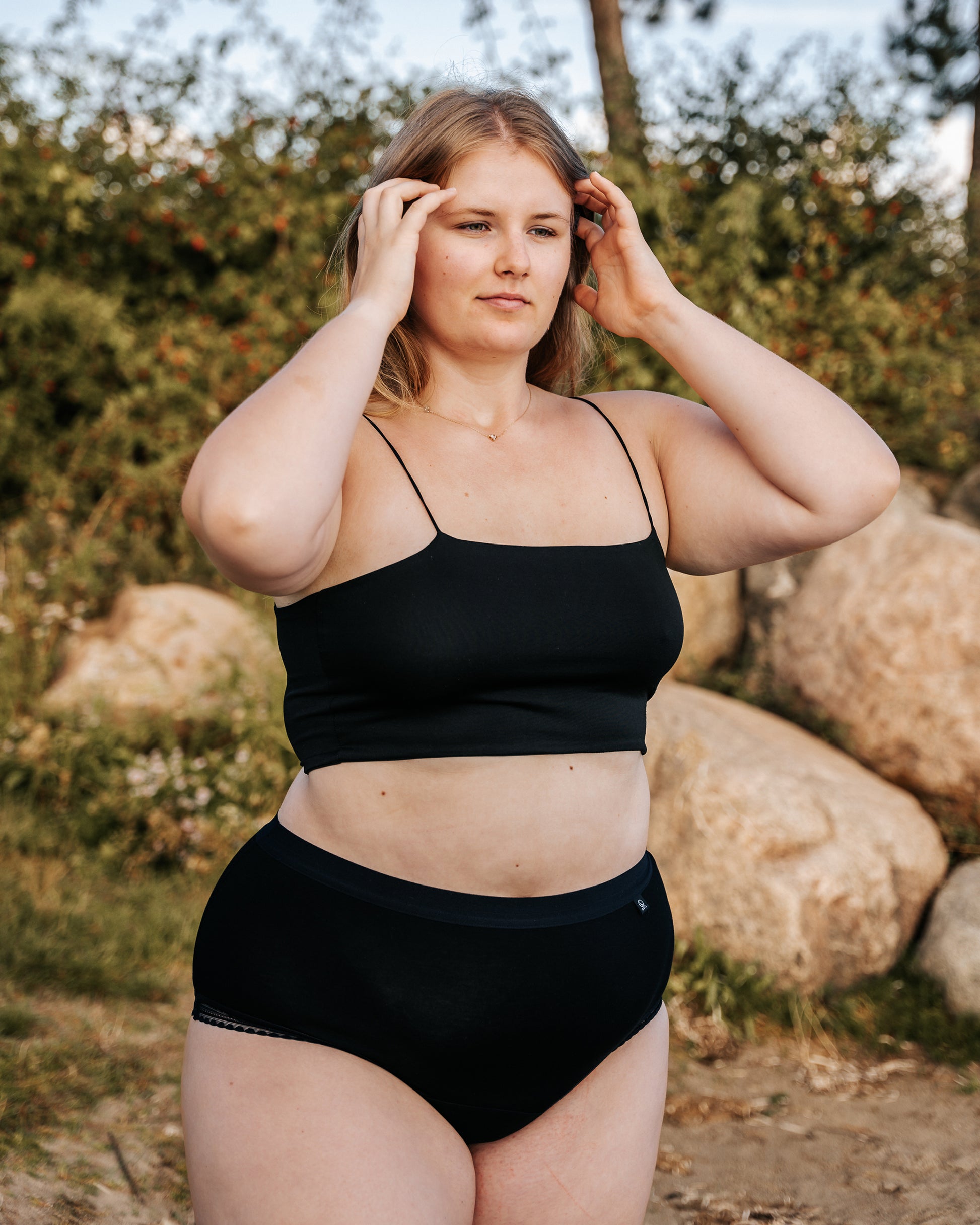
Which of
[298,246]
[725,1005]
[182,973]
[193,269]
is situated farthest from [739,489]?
[193,269]

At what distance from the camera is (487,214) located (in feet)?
5.77

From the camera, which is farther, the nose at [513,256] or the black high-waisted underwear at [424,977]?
the nose at [513,256]

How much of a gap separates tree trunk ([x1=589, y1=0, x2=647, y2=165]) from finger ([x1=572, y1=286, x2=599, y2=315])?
4.51 m

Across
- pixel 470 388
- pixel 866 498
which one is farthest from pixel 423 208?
pixel 866 498

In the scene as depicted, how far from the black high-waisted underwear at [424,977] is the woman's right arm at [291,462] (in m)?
0.48

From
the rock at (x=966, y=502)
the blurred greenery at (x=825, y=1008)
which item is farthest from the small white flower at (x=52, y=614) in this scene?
the rock at (x=966, y=502)

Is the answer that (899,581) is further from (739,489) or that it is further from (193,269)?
(193,269)

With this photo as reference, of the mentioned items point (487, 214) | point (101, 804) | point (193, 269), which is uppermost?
point (193, 269)

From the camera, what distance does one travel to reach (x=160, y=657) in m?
5.20

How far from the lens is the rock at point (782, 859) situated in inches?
151

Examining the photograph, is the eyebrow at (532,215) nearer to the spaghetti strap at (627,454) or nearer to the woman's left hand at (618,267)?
the woman's left hand at (618,267)

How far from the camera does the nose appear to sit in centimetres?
172

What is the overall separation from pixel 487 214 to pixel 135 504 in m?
5.01

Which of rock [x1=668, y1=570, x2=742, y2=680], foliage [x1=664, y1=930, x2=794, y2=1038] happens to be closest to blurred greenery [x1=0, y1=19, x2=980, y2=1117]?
rock [x1=668, y1=570, x2=742, y2=680]
